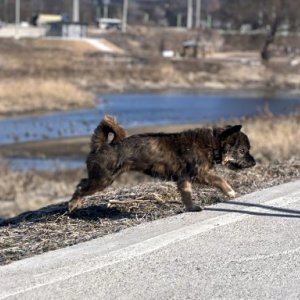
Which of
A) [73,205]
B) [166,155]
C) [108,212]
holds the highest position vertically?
[166,155]

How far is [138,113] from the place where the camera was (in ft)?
146

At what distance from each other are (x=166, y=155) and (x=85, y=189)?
34.9 inches

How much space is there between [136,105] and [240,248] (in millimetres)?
43513

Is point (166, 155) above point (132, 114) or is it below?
above

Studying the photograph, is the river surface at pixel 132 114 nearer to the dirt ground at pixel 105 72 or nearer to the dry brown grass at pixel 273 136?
the dirt ground at pixel 105 72

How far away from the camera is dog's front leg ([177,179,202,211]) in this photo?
8945 millimetres

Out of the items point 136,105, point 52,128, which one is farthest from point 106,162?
point 136,105

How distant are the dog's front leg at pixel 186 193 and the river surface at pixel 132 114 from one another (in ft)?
53.6

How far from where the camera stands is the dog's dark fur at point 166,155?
8766mm

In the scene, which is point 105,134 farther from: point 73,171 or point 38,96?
point 38,96

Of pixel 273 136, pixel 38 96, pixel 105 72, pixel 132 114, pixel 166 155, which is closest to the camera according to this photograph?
pixel 166 155

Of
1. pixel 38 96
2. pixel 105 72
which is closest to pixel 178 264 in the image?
pixel 38 96

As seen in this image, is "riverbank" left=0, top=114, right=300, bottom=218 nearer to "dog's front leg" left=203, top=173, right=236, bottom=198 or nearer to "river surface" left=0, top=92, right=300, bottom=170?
"river surface" left=0, top=92, right=300, bottom=170

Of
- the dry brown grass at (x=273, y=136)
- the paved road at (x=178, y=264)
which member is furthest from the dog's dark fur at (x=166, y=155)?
the dry brown grass at (x=273, y=136)
